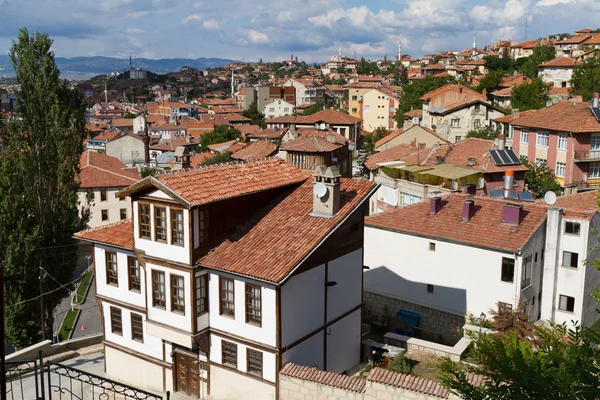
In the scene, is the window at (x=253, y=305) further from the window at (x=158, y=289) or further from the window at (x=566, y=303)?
the window at (x=566, y=303)

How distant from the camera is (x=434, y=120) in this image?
71125 millimetres

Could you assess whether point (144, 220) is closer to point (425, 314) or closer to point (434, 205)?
point (425, 314)

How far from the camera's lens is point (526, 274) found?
930 inches

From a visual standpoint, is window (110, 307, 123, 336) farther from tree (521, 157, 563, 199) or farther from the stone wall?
tree (521, 157, 563, 199)

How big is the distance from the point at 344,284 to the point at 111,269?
26.5ft

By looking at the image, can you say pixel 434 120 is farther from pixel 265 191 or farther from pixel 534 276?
pixel 265 191

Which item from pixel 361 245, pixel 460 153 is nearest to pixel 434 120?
pixel 460 153

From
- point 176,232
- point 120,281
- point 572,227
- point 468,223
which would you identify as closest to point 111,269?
point 120,281

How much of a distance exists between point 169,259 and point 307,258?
4.21 metres

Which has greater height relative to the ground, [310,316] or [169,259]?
[169,259]

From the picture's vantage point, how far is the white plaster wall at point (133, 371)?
20.1 m

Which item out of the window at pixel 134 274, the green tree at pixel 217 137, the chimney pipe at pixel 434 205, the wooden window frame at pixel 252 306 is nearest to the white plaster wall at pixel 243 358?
the wooden window frame at pixel 252 306

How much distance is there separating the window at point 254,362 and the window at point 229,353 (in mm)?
504

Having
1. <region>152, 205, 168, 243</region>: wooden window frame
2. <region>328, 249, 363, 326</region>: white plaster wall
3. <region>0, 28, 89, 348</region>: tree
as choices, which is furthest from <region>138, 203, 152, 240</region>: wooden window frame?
<region>0, 28, 89, 348</region>: tree
